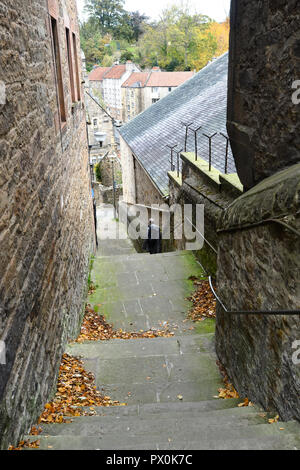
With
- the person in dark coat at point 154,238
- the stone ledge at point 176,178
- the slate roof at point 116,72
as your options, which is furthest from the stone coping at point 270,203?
the slate roof at point 116,72

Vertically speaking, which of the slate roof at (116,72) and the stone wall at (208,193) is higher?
the slate roof at (116,72)

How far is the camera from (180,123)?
539 inches

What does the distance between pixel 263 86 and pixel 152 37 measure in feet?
Result: 200

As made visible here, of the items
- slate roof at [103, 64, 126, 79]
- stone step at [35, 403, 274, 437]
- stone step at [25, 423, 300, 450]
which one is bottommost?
stone step at [35, 403, 274, 437]

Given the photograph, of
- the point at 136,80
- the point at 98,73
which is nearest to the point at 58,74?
the point at 136,80

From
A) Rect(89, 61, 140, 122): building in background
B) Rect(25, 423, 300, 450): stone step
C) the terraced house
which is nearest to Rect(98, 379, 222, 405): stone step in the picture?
Rect(25, 423, 300, 450): stone step

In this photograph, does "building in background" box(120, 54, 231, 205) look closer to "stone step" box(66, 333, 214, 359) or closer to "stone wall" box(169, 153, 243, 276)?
"stone wall" box(169, 153, 243, 276)

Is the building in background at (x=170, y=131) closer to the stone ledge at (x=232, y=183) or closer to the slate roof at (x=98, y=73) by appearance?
the stone ledge at (x=232, y=183)

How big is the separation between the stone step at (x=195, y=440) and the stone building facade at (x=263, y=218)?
292mm

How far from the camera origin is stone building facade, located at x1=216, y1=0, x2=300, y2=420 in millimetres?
2691

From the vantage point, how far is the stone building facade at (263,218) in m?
2.69

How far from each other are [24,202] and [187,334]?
12.0 ft
